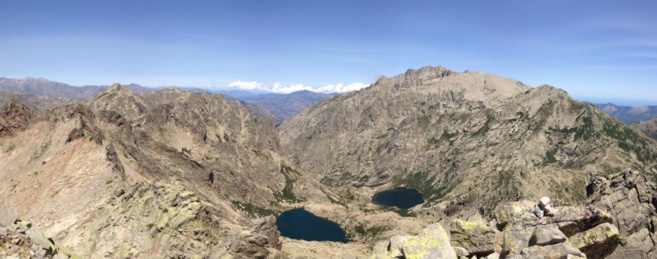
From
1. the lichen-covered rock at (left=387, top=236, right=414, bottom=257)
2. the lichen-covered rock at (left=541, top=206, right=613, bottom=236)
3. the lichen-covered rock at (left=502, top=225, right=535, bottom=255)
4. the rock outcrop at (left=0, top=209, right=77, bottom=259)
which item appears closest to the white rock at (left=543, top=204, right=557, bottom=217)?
the lichen-covered rock at (left=541, top=206, right=613, bottom=236)

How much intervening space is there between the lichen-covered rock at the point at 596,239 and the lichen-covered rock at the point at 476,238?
14.4 feet

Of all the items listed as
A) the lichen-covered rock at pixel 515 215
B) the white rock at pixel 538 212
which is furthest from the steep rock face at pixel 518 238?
the lichen-covered rock at pixel 515 215

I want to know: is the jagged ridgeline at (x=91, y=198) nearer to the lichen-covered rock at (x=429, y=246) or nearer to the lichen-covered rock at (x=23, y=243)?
the lichen-covered rock at (x=23, y=243)

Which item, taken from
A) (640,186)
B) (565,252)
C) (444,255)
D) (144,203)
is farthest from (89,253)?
(640,186)

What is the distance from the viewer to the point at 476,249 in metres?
25.8

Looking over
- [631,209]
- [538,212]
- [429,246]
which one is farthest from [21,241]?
[631,209]

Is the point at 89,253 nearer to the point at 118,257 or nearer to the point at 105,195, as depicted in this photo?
the point at 118,257

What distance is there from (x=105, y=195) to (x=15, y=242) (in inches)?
3972

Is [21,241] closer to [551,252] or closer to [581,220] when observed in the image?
[551,252]

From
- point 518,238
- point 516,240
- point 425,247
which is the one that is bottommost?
point 425,247

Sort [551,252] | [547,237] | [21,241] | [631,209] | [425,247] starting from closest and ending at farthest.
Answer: [551,252] < [547,237] < [425,247] < [21,241] < [631,209]

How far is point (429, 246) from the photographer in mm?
23781

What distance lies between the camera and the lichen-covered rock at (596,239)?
79.8 feet

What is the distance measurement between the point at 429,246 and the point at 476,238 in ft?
15.4
